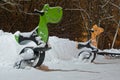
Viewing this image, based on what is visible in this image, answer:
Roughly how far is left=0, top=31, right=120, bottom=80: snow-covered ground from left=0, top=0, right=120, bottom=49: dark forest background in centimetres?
1132

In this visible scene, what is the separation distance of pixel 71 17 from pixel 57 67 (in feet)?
73.7

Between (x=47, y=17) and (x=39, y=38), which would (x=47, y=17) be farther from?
(x=39, y=38)

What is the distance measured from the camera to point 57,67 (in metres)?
12.0

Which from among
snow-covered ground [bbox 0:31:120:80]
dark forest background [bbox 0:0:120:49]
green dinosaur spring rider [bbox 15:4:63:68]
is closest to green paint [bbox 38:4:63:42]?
green dinosaur spring rider [bbox 15:4:63:68]

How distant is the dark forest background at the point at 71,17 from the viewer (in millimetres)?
29391

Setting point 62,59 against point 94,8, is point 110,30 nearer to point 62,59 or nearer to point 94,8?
point 94,8

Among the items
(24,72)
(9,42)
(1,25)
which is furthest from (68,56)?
(1,25)

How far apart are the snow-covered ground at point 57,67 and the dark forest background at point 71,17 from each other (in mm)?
11320

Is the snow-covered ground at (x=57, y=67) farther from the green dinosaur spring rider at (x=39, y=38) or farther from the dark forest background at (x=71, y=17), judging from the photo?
the dark forest background at (x=71, y=17)

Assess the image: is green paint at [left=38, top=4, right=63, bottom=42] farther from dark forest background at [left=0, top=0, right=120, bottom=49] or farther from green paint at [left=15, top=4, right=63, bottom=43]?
dark forest background at [left=0, top=0, right=120, bottom=49]

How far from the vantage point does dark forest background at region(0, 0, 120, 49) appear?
29391 millimetres

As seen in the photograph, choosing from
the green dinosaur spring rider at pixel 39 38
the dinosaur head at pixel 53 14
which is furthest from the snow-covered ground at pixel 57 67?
the dinosaur head at pixel 53 14

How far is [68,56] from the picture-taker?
1572 cm

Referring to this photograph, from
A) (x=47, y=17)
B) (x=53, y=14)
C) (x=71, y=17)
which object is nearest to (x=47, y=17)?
(x=47, y=17)
